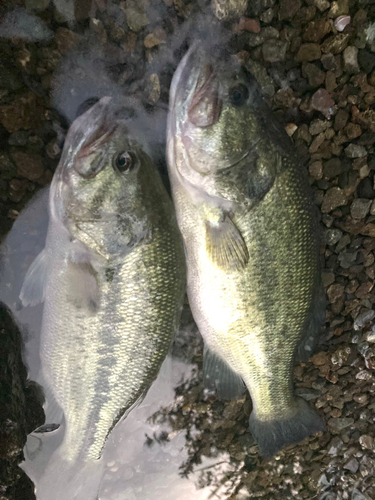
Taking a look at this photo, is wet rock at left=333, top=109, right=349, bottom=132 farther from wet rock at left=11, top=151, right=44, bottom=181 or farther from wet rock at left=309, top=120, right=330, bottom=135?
wet rock at left=11, top=151, right=44, bottom=181

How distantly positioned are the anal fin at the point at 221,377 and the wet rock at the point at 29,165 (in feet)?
3.45

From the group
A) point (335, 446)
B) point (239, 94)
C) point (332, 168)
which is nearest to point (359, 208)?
point (332, 168)

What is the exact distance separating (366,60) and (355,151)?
383mm

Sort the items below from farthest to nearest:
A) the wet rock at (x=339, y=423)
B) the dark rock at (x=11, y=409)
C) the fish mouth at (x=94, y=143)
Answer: the wet rock at (x=339, y=423) < the dark rock at (x=11, y=409) < the fish mouth at (x=94, y=143)

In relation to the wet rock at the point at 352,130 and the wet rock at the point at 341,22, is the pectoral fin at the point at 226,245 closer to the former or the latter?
the wet rock at the point at 352,130

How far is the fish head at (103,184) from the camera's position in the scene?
47.1 inches

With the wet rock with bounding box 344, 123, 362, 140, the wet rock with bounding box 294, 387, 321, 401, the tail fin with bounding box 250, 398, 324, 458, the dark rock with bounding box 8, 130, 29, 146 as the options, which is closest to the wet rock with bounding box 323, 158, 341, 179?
the wet rock with bounding box 344, 123, 362, 140

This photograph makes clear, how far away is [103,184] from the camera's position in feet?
3.98

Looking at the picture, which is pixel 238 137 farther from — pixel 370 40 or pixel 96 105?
pixel 370 40

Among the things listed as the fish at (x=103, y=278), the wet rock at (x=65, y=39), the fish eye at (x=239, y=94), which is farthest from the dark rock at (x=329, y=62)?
the wet rock at (x=65, y=39)

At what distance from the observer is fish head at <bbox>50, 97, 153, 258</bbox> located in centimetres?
120

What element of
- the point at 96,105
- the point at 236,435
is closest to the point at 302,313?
the point at 236,435

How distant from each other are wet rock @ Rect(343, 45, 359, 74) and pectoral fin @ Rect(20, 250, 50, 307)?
1.51 m

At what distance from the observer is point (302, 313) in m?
1.47
